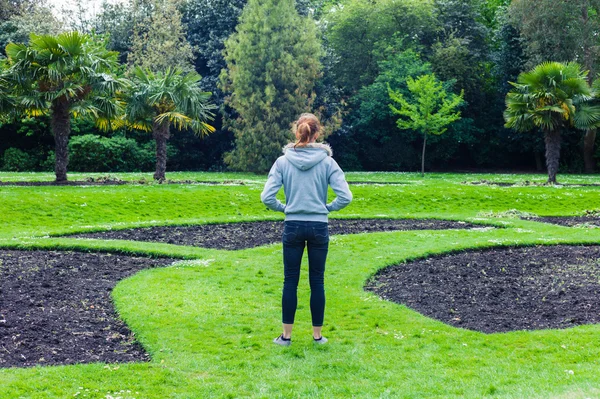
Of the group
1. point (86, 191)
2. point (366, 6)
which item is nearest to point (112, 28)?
point (366, 6)

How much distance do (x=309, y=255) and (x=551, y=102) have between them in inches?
997

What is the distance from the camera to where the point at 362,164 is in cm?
5134

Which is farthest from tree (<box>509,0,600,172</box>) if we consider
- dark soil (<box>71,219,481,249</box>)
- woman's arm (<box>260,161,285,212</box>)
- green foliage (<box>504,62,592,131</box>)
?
woman's arm (<box>260,161,285,212</box>)

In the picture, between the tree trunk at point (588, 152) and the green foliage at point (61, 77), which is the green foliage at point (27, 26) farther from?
the tree trunk at point (588, 152)

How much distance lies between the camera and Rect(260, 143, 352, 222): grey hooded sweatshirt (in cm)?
653

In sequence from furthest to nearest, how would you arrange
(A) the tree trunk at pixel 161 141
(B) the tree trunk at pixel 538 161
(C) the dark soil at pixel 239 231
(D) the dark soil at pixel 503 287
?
(B) the tree trunk at pixel 538 161 → (A) the tree trunk at pixel 161 141 → (C) the dark soil at pixel 239 231 → (D) the dark soil at pixel 503 287

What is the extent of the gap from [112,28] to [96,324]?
45185 mm

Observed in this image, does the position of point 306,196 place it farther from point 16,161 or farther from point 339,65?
point 339,65

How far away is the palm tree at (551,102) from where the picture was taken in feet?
93.2

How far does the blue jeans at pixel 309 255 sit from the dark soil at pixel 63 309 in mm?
1631

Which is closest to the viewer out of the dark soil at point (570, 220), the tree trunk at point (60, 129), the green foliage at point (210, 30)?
the dark soil at point (570, 220)

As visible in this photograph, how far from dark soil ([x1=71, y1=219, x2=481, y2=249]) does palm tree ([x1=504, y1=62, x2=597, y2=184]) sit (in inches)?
473

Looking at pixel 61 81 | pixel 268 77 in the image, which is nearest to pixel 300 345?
pixel 61 81

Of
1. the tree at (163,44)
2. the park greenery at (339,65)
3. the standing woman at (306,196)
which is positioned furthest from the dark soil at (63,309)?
the tree at (163,44)
